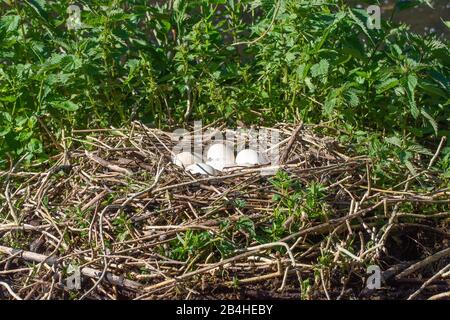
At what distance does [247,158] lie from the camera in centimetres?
366

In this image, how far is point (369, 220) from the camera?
3344mm

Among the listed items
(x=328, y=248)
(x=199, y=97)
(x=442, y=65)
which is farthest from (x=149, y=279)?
(x=442, y=65)

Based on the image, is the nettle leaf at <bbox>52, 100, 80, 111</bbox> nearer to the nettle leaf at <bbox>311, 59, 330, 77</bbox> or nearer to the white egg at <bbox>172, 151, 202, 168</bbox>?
the white egg at <bbox>172, 151, 202, 168</bbox>

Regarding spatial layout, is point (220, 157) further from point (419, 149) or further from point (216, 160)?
point (419, 149)

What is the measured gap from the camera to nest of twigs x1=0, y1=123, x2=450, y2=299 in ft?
10.3

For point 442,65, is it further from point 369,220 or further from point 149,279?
point 149,279

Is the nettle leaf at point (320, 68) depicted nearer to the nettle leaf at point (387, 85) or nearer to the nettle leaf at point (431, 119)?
the nettle leaf at point (387, 85)

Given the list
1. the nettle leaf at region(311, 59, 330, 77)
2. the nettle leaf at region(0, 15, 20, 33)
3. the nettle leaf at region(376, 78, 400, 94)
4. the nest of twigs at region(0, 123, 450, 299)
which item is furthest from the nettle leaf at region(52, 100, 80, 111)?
the nettle leaf at region(376, 78, 400, 94)

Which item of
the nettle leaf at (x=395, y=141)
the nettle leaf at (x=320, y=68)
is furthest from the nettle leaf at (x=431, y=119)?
the nettle leaf at (x=320, y=68)

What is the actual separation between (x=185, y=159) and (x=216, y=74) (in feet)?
1.45

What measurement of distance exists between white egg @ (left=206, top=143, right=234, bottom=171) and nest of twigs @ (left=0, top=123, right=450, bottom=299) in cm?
18

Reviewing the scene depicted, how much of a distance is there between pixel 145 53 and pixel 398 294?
1.47m

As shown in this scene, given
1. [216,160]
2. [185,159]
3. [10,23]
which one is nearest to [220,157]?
[216,160]

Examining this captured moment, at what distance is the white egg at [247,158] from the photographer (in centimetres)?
362
